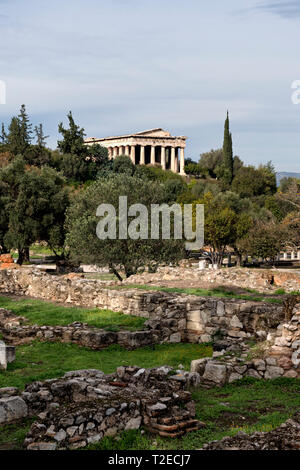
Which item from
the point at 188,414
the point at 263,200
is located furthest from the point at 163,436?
the point at 263,200

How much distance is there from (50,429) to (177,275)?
1862cm

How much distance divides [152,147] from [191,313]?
104455 millimetres

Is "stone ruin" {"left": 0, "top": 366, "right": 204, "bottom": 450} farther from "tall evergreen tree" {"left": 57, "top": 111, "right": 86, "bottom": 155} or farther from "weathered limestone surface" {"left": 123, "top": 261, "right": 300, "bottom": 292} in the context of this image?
"tall evergreen tree" {"left": 57, "top": 111, "right": 86, "bottom": 155}

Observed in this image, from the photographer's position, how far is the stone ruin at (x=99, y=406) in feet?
22.5

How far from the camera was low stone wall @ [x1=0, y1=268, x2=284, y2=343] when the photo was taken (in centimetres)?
1350

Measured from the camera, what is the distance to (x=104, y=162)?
81.1 m

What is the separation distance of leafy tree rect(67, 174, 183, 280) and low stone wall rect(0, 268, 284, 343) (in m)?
7.14

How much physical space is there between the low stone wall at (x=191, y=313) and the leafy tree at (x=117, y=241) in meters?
7.14

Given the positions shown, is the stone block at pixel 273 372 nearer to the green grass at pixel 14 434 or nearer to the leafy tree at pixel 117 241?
the green grass at pixel 14 434

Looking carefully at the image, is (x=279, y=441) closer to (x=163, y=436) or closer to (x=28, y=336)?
(x=163, y=436)

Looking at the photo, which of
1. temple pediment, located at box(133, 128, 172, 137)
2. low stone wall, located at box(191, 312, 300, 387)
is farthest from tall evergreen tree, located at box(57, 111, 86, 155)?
low stone wall, located at box(191, 312, 300, 387)

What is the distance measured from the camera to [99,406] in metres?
7.27

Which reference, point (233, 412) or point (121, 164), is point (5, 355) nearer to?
point (233, 412)

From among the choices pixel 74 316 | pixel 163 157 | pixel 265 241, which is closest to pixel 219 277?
pixel 74 316
